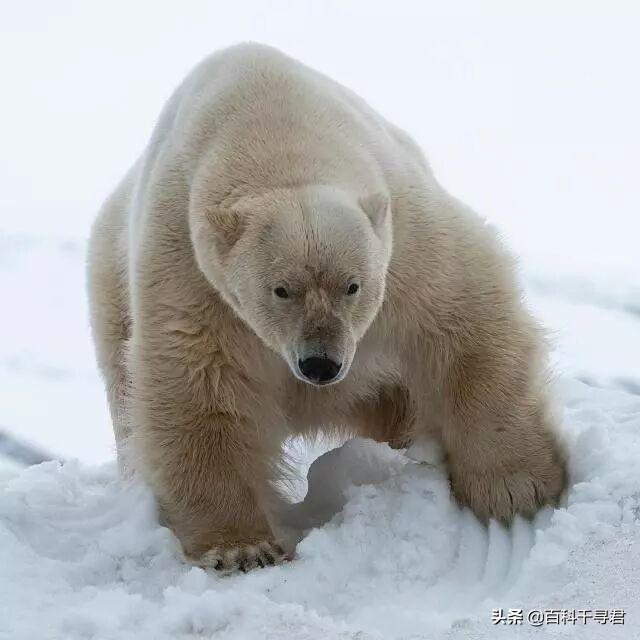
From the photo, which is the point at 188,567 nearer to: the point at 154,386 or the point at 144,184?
the point at 154,386

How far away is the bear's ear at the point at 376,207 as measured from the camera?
9.85 ft

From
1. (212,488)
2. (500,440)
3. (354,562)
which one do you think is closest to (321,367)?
(354,562)

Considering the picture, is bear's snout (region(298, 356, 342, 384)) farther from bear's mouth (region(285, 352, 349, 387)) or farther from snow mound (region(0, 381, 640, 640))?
snow mound (region(0, 381, 640, 640))

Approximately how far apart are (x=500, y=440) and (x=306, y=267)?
105 cm

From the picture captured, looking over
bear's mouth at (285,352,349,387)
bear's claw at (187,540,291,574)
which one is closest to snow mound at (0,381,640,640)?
bear's claw at (187,540,291,574)

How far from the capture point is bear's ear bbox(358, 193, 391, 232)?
3002mm

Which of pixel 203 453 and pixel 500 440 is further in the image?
pixel 500 440

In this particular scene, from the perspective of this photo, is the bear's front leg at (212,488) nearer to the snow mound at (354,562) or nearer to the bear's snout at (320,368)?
the snow mound at (354,562)

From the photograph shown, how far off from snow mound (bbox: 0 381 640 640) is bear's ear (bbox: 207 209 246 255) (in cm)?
89

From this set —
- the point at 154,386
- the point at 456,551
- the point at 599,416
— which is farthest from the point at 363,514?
the point at 599,416

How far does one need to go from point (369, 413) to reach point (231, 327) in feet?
3.09

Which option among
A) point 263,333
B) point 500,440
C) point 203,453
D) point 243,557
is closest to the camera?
point 263,333

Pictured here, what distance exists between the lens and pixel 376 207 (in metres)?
3.01

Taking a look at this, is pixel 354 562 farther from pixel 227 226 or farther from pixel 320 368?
pixel 227 226
